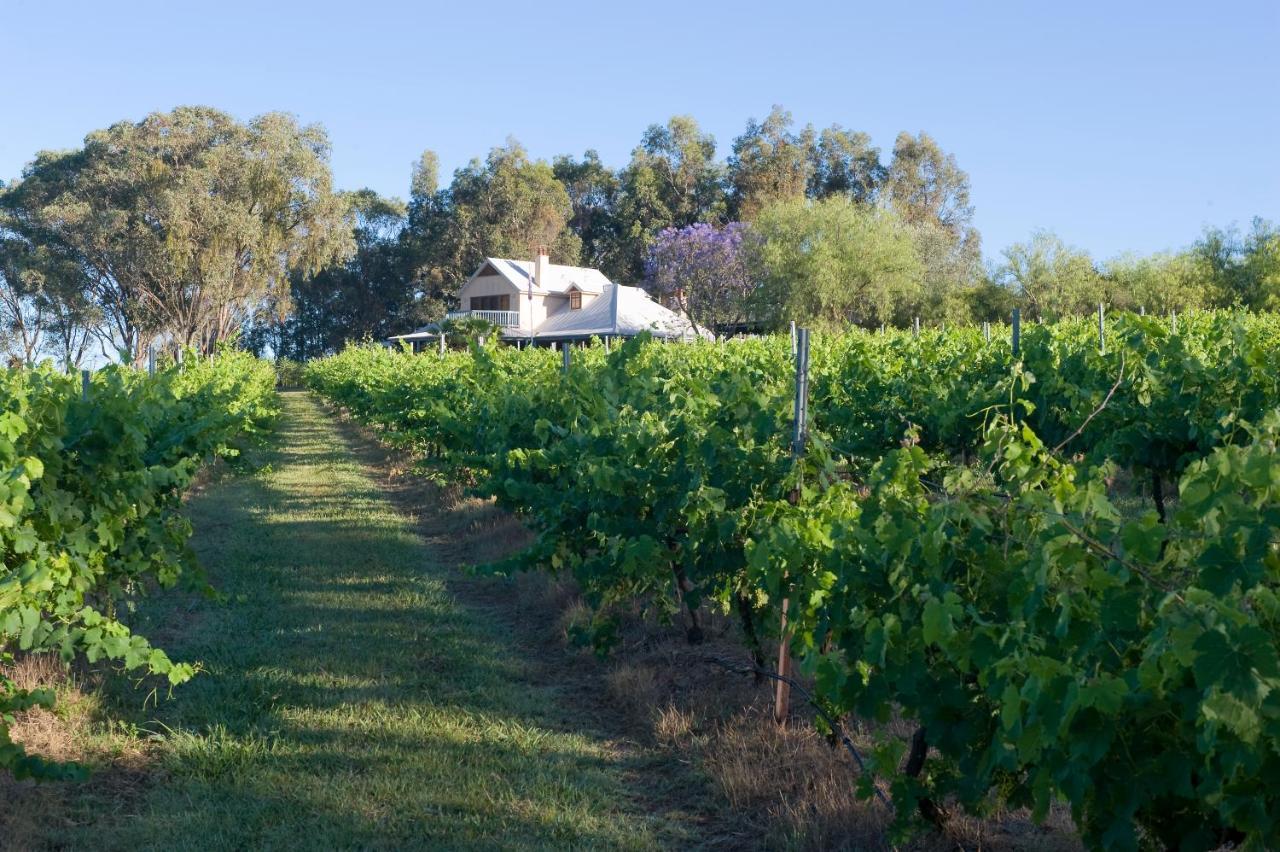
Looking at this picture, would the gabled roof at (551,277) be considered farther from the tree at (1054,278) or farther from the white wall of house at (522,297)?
the tree at (1054,278)

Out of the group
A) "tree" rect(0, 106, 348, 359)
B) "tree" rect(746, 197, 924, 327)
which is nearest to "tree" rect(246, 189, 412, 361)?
"tree" rect(0, 106, 348, 359)

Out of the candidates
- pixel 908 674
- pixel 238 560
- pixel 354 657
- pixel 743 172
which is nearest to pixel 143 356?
pixel 743 172

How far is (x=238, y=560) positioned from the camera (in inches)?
369

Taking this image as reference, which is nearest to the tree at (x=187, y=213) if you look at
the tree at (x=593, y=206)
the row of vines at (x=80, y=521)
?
the tree at (x=593, y=206)

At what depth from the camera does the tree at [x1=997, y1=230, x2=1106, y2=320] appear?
1832 inches

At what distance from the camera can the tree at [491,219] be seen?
216 feet

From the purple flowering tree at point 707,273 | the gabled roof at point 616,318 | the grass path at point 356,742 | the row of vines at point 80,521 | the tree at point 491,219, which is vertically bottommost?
the grass path at point 356,742

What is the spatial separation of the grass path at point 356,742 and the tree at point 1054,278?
141 ft

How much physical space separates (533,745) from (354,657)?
179 cm

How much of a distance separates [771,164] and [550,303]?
16.1 metres

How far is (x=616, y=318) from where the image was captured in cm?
5431

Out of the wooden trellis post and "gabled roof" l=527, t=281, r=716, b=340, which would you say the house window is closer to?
"gabled roof" l=527, t=281, r=716, b=340

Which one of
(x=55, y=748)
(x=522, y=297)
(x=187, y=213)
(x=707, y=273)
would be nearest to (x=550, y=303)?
(x=522, y=297)

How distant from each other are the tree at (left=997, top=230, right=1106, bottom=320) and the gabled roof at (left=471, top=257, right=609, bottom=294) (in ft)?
71.1
